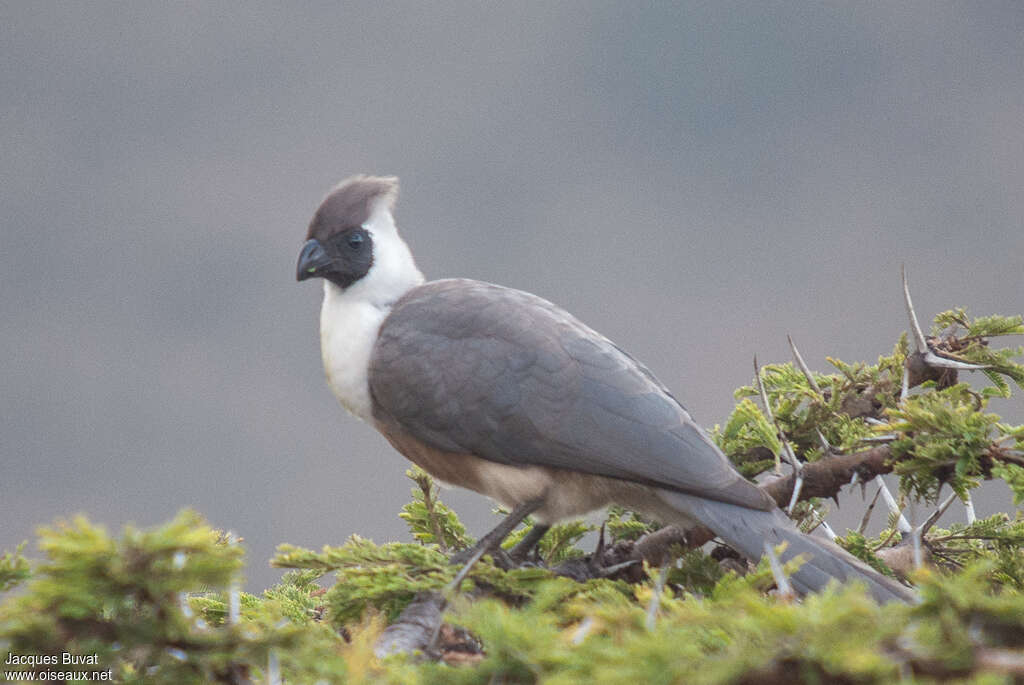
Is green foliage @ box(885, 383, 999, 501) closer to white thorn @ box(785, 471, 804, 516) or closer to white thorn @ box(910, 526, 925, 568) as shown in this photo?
white thorn @ box(910, 526, 925, 568)

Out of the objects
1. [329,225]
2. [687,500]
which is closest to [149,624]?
[687,500]

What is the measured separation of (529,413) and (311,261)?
1459 millimetres

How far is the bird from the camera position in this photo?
3.43 meters

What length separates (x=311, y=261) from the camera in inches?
181

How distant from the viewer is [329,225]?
15.2ft

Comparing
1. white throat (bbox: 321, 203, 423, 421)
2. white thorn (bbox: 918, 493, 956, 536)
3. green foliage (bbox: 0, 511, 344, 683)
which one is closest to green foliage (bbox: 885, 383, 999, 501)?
white thorn (bbox: 918, 493, 956, 536)

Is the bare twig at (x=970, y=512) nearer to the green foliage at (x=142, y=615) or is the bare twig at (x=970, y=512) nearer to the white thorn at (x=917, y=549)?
the white thorn at (x=917, y=549)

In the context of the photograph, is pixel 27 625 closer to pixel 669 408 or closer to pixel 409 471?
pixel 409 471

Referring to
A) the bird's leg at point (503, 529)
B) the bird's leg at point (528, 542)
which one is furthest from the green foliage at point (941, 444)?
the bird's leg at point (528, 542)

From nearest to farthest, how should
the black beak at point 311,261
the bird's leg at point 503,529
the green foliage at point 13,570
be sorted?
the green foliage at point 13,570
the bird's leg at point 503,529
the black beak at point 311,261

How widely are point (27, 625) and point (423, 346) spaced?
2.42 meters

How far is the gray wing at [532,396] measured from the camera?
352 centimetres

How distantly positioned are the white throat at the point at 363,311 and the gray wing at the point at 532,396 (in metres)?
0.14

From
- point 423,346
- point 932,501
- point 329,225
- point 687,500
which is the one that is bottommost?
point 932,501
